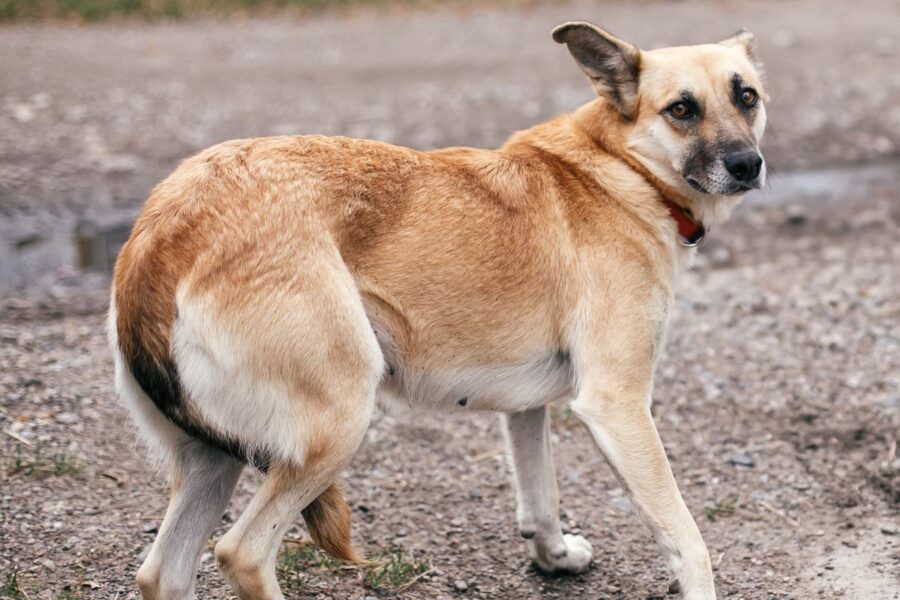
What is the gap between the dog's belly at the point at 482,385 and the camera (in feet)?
11.8

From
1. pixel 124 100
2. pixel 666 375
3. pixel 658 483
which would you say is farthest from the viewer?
pixel 124 100

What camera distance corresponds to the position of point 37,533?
4020mm

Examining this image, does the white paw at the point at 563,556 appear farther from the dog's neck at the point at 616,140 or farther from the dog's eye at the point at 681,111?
the dog's eye at the point at 681,111

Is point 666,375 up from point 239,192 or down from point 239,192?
down

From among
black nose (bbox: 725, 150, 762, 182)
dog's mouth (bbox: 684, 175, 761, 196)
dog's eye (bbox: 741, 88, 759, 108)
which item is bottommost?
Result: dog's mouth (bbox: 684, 175, 761, 196)

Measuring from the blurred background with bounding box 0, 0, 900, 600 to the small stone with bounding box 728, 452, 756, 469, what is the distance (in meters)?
0.01

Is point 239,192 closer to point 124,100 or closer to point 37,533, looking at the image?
point 37,533

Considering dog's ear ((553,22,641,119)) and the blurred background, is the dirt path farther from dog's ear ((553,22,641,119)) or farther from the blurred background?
dog's ear ((553,22,641,119))

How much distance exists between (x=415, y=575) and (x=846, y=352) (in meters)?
2.88

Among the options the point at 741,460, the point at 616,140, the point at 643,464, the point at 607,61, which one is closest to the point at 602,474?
the point at 741,460

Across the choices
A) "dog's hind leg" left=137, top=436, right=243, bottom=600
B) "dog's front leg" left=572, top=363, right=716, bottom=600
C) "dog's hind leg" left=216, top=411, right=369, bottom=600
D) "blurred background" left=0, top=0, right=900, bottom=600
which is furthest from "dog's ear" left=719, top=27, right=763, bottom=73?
"dog's hind leg" left=137, top=436, right=243, bottom=600

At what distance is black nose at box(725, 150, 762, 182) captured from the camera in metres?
3.71

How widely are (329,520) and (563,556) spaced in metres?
1.07

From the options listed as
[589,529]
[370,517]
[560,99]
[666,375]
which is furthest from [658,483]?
[560,99]
